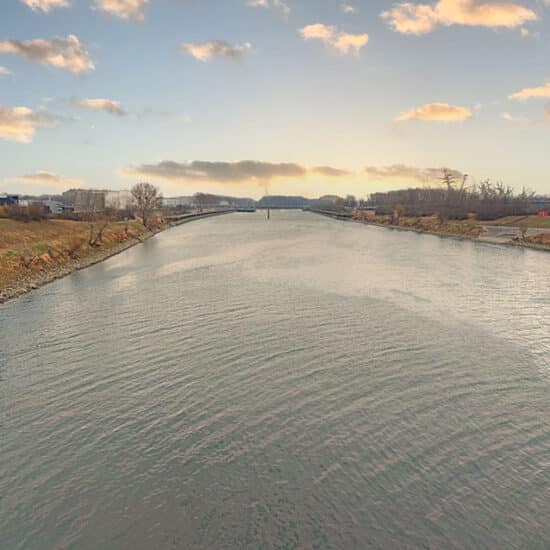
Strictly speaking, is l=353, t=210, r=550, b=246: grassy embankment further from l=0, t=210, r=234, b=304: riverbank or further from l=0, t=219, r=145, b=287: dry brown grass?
l=0, t=219, r=145, b=287: dry brown grass

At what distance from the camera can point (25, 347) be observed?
74.7ft

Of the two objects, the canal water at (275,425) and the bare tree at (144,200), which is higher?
the bare tree at (144,200)

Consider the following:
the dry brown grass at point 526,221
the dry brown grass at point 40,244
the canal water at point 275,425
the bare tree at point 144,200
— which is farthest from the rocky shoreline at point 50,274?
the dry brown grass at point 526,221

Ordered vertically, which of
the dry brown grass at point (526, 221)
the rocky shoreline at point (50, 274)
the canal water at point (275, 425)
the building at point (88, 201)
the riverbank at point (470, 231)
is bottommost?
the canal water at point (275, 425)

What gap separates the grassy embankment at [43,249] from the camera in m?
41.1

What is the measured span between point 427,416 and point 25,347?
20.1 metres

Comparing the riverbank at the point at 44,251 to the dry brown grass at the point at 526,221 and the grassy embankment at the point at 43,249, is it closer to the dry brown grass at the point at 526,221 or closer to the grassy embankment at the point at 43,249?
the grassy embankment at the point at 43,249

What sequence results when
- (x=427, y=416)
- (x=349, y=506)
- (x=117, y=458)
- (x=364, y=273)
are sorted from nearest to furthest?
1. (x=349, y=506)
2. (x=117, y=458)
3. (x=427, y=416)
4. (x=364, y=273)

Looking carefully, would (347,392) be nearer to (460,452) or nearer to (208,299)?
(460,452)

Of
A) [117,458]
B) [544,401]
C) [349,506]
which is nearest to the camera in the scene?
[349,506]

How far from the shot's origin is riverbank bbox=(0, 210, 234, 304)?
3994 centimetres

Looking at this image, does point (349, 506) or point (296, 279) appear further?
point (296, 279)

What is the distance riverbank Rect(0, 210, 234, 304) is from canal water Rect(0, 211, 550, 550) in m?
9.71

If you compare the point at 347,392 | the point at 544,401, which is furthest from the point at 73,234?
the point at 544,401
